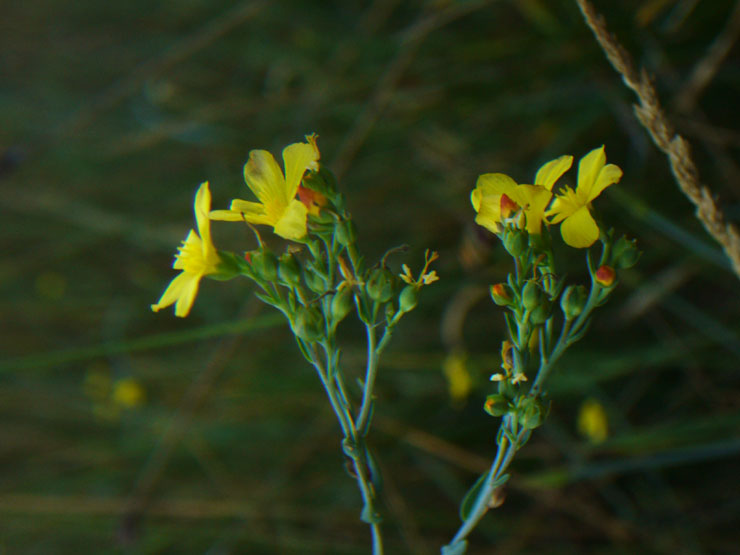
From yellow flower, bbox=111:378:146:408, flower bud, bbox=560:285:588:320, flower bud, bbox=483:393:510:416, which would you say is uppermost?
flower bud, bbox=560:285:588:320

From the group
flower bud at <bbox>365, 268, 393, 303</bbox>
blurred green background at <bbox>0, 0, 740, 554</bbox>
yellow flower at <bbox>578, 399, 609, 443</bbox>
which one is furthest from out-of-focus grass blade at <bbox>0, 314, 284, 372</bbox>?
yellow flower at <bbox>578, 399, 609, 443</bbox>

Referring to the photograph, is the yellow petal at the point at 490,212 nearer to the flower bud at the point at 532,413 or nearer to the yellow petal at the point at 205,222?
the flower bud at the point at 532,413

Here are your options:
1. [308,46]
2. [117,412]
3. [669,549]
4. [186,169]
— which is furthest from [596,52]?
[117,412]

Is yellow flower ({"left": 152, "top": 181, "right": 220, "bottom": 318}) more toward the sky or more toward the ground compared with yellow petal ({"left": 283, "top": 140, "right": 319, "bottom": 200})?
more toward the ground

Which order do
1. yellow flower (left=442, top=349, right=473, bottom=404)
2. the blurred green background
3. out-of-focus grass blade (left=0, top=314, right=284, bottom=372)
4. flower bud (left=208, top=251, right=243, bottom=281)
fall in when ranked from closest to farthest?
flower bud (left=208, top=251, right=243, bottom=281)
out-of-focus grass blade (left=0, top=314, right=284, bottom=372)
the blurred green background
yellow flower (left=442, top=349, right=473, bottom=404)

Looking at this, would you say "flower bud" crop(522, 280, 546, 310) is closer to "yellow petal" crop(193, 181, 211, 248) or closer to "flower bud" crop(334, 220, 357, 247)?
"flower bud" crop(334, 220, 357, 247)

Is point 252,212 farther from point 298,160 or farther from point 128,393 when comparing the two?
point 128,393

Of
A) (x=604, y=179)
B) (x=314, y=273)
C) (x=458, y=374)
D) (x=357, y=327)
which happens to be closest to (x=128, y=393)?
(x=357, y=327)

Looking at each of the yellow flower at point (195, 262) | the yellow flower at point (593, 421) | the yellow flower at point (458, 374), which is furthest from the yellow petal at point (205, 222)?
the yellow flower at point (593, 421)
